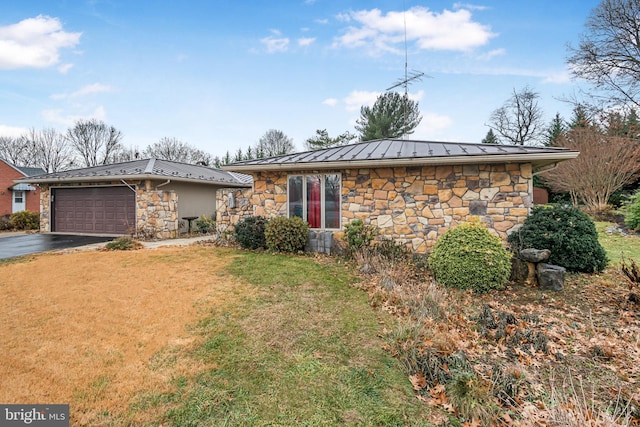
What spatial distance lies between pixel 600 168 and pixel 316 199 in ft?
49.1

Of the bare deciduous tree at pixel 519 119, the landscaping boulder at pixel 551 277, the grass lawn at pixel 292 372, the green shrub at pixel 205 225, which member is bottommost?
the grass lawn at pixel 292 372

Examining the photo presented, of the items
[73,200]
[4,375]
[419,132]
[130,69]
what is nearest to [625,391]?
[4,375]

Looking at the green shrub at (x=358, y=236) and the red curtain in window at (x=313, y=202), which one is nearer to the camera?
the green shrub at (x=358, y=236)

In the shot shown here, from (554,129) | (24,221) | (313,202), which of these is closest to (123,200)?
(24,221)

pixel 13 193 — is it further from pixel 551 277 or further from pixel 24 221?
pixel 551 277

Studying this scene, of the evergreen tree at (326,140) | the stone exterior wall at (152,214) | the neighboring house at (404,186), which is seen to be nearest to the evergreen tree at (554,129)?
the evergreen tree at (326,140)

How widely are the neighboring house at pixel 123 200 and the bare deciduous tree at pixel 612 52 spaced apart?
19.3m

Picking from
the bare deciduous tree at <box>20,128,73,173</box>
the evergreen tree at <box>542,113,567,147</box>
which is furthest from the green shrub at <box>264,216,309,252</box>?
the bare deciduous tree at <box>20,128,73,173</box>

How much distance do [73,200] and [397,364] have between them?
15531mm

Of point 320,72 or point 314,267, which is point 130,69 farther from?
point 314,267

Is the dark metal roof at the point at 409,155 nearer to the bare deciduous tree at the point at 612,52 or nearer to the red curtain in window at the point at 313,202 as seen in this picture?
the red curtain in window at the point at 313,202

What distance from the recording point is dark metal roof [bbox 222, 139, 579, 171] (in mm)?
6371

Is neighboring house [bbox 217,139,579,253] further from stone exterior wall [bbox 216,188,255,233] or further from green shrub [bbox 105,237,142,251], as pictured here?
green shrub [bbox 105,237,142,251]

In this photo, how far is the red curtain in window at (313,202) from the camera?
846cm
